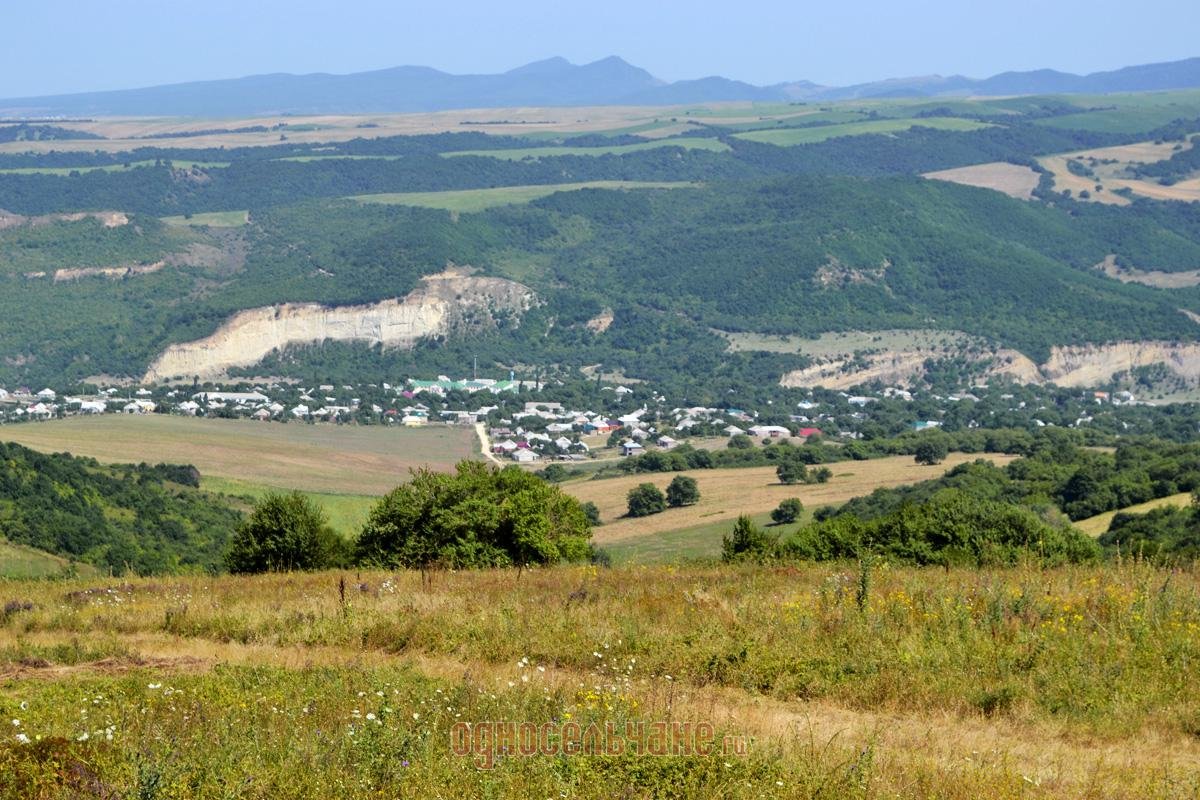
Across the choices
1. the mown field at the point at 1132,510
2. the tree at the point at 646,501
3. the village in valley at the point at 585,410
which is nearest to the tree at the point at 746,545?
the mown field at the point at 1132,510

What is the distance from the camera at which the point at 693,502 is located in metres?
60.0

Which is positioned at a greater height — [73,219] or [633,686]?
[633,686]

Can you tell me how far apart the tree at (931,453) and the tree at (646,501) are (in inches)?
572

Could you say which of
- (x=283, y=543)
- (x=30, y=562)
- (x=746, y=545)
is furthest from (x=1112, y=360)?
(x=283, y=543)

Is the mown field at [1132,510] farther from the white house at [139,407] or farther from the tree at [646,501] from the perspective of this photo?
the white house at [139,407]

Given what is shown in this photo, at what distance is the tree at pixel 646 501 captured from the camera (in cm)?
5869

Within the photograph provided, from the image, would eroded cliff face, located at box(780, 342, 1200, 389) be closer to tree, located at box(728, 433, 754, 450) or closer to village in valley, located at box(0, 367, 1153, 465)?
village in valley, located at box(0, 367, 1153, 465)

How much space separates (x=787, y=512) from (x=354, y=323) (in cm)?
8681

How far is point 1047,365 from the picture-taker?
406 feet

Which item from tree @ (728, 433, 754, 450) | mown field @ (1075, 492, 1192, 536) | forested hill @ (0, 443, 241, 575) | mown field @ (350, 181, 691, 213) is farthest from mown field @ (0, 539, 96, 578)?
mown field @ (350, 181, 691, 213)

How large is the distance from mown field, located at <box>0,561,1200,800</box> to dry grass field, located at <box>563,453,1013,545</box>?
35276 mm

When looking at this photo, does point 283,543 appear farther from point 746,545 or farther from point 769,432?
point 769,432

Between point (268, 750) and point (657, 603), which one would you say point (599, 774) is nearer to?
point (268, 750)

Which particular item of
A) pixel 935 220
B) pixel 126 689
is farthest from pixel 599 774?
pixel 935 220
